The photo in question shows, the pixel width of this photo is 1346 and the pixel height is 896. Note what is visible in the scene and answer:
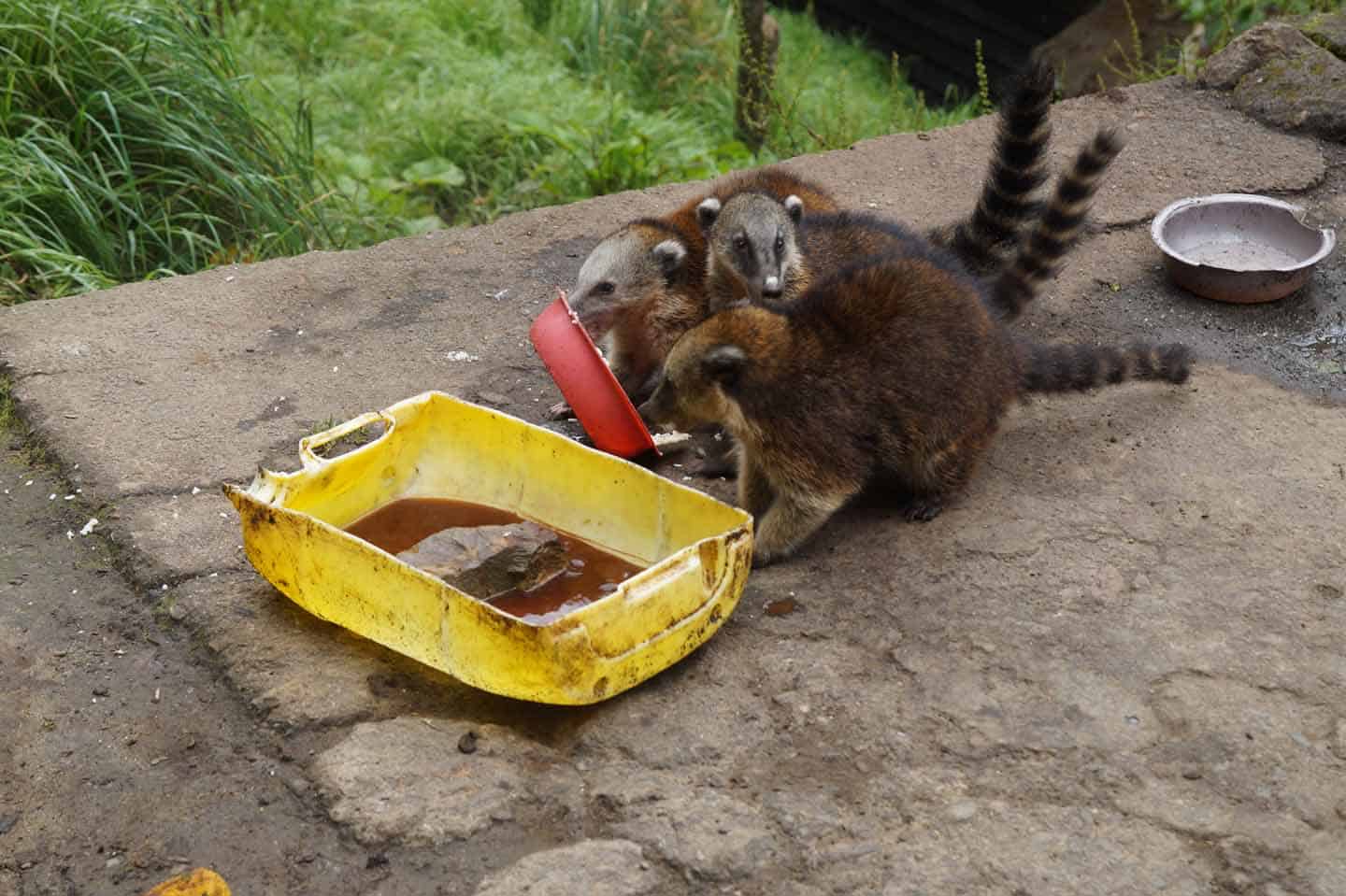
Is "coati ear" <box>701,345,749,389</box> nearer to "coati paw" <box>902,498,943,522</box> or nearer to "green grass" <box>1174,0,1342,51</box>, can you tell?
"coati paw" <box>902,498,943,522</box>

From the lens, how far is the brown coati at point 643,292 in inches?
192

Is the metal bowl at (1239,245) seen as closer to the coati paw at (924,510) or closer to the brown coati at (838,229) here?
the brown coati at (838,229)

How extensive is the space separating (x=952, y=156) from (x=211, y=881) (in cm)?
449

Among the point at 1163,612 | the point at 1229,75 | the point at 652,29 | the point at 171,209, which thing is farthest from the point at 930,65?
the point at 1163,612

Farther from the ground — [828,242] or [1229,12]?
[828,242]

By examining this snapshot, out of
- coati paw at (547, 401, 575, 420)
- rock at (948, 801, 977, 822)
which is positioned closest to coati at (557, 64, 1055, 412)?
coati paw at (547, 401, 575, 420)

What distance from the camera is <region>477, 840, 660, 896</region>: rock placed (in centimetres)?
280

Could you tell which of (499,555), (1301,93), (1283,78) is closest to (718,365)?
(499,555)

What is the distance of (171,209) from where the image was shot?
601 cm

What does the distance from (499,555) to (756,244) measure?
1.67 metres

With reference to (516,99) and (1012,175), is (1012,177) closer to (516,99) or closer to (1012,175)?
(1012,175)

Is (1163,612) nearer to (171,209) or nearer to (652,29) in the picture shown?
(171,209)

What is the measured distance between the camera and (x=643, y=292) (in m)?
4.88

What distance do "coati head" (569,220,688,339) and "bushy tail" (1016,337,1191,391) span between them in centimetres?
128
